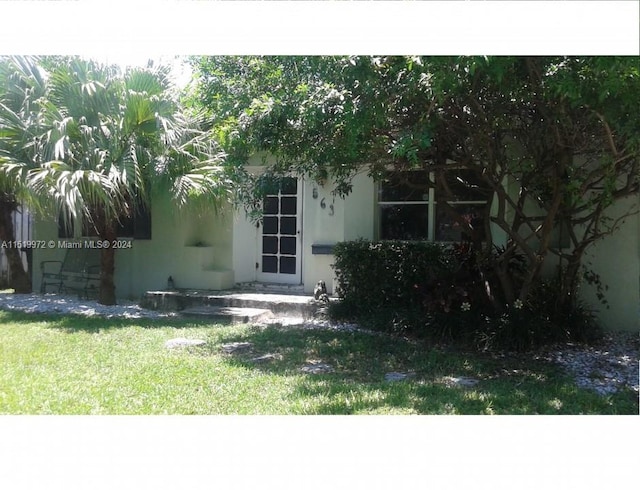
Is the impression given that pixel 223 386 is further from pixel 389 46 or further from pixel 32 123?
pixel 32 123

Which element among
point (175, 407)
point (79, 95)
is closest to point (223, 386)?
A: point (175, 407)

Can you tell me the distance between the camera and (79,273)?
11859 mm

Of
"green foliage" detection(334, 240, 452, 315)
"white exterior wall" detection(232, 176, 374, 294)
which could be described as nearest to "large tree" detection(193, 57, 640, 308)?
"green foliage" detection(334, 240, 452, 315)

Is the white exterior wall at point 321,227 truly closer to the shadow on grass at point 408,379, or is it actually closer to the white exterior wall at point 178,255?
the white exterior wall at point 178,255

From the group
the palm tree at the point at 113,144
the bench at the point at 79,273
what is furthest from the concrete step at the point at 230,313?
the bench at the point at 79,273

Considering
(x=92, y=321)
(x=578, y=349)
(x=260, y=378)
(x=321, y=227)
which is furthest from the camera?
(x=321, y=227)

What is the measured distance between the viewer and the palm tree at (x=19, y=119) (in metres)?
8.91

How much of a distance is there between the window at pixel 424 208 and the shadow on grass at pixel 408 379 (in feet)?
7.74

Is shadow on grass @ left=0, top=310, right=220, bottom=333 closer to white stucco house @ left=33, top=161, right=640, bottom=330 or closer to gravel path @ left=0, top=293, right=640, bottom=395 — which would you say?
gravel path @ left=0, top=293, right=640, bottom=395

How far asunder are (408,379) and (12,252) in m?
9.48

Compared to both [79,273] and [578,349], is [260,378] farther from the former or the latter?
[79,273]

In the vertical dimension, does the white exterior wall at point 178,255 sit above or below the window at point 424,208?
below

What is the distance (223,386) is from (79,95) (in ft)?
18.7

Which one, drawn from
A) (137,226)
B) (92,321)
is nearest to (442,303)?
(92,321)
